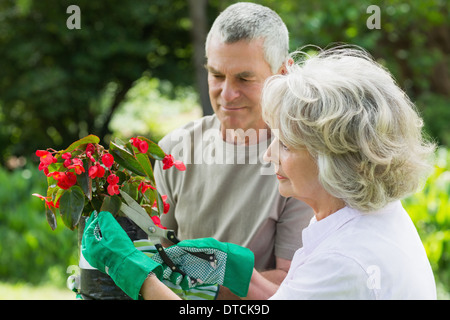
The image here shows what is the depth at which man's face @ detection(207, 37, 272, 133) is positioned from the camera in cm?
208

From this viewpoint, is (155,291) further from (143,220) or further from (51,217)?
(51,217)

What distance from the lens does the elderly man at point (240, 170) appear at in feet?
6.81

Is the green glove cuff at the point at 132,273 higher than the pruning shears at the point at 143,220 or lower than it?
lower

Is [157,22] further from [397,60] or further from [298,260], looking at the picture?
[298,260]

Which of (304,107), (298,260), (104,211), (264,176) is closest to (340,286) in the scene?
(298,260)

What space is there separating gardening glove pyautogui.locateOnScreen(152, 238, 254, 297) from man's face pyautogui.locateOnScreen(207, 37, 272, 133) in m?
0.64

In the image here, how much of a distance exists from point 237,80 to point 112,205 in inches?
30.7

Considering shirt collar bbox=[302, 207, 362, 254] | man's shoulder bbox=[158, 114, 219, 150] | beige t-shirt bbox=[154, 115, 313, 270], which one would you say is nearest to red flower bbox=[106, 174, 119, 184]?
shirt collar bbox=[302, 207, 362, 254]

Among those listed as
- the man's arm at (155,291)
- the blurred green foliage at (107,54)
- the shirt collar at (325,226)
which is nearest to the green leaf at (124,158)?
the man's arm at (155,291)

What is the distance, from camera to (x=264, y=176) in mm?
2158

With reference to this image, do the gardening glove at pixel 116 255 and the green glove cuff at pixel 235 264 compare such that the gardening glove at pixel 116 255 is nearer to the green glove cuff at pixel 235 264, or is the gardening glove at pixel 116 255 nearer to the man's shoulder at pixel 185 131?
the green glove cuff at pixel 235 264

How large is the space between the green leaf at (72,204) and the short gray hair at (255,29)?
2.72 feet

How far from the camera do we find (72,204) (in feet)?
5.13

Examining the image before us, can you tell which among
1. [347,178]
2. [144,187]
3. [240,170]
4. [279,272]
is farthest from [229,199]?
[347,178]
